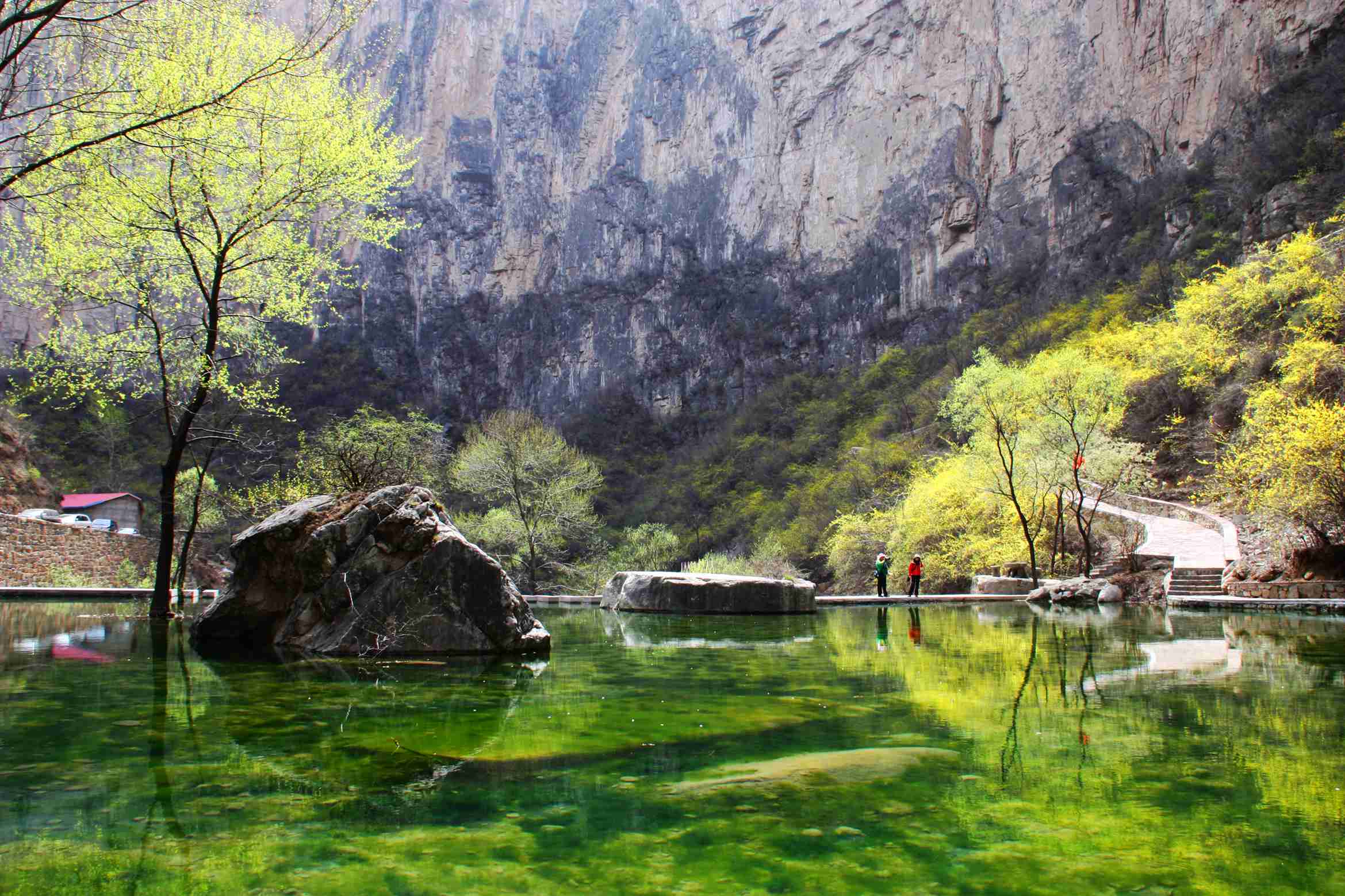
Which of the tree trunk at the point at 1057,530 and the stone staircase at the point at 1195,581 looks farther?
the tree trunk at the point at 1057,530

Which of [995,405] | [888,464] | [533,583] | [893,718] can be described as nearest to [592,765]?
[893,718]

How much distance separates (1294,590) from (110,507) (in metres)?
55.7

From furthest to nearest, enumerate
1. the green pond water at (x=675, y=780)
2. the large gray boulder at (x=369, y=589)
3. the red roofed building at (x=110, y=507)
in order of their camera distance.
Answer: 1. the red roofed building at (x=110, y=507)
2. the large gray boulder at (x=369, y=589)
3. the green pond water at (x=675, y=780)

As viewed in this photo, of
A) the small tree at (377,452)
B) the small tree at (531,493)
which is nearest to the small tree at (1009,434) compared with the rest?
the small tree at (531,493)

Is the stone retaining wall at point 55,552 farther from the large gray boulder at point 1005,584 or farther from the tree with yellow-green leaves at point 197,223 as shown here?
the large gray boulder at point 1005,584

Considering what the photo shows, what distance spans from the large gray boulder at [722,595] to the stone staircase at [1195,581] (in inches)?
320

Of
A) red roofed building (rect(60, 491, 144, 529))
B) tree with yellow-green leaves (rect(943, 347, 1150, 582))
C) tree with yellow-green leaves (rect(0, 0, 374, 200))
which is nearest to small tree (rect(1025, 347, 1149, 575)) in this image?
tree with yellow-green leaves (rect(943, 347, 1150, 582))

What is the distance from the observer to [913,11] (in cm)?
6388

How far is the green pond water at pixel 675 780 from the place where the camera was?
2.35 metres

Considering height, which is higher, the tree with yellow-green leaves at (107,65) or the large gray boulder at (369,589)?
the tree with yellow-green leaves at (107,65)

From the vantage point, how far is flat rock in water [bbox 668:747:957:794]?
10.9 ft

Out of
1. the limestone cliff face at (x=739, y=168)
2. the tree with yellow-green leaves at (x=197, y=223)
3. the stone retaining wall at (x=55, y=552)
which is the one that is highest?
the limestone cliff face at (x=739, y=168)

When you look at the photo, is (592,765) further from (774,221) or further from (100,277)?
(774,221)

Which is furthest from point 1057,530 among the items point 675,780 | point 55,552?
point 55,552
